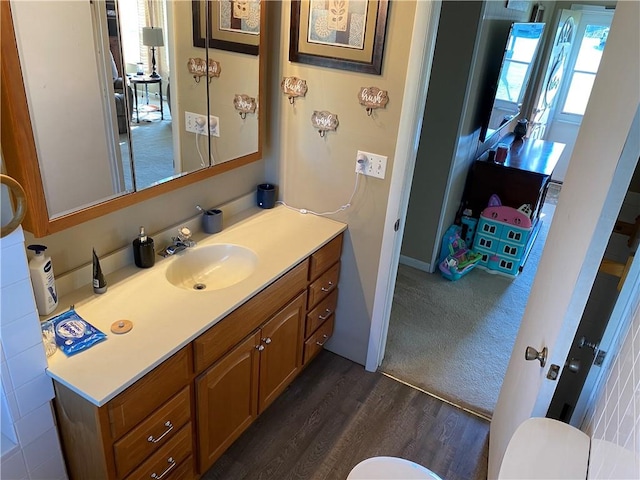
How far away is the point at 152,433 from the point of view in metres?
1.48

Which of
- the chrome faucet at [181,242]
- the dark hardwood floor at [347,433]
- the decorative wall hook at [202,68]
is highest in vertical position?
the decorative wall hook at [202,68]

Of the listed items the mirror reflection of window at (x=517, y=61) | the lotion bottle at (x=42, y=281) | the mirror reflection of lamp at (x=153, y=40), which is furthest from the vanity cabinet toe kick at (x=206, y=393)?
the mirror reflection of window at (x=517, y=61)

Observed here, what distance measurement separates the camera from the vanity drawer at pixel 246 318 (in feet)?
5.20

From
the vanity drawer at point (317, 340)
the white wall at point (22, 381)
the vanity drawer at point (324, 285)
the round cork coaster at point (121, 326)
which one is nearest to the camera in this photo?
the white wall at point (22, 381)

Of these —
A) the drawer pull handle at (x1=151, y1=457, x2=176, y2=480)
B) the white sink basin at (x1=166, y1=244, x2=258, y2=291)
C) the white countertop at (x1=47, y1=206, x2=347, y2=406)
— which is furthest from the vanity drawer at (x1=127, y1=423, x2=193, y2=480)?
the white sink basin at (x1=166, y1=244, x2=258, y2=291)

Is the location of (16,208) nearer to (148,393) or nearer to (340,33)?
(148,393)

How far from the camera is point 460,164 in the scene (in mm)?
3451

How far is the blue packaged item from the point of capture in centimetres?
139

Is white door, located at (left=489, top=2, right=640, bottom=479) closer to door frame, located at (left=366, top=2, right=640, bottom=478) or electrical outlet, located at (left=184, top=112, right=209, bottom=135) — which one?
door frame, located at (left=366, top=2, right=640, bottom=478)

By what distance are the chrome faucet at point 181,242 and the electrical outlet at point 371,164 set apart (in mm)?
809

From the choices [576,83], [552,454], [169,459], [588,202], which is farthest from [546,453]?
[576,83]

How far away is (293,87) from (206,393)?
136 centimetres

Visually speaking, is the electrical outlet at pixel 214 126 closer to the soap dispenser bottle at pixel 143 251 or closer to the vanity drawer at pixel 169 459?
the soap dispenser bottle at pixel 143 251

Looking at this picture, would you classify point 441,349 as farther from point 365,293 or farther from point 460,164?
point 460,164
